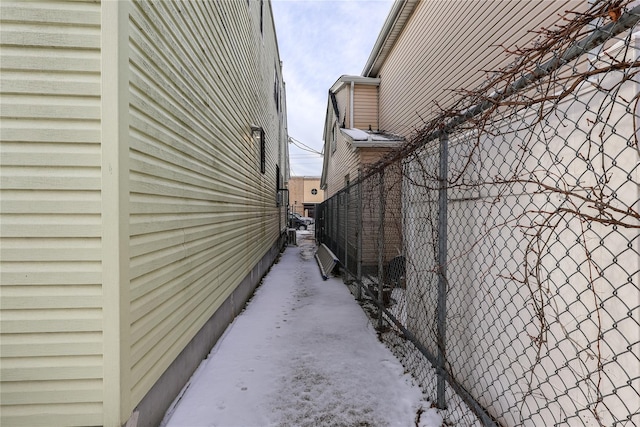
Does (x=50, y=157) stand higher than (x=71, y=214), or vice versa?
(x=50, y=157)

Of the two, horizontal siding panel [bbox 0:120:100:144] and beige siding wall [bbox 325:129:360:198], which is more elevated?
beige siding wall [bbox 325:129:360:198]

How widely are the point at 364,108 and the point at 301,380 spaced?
30.3 ft

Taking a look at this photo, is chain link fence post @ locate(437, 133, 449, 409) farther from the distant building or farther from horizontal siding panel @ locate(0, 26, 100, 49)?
the distant building

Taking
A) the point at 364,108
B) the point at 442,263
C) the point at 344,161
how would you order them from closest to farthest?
1. the point at 442,263
2. the point at 364,108
3. the point at 344,161

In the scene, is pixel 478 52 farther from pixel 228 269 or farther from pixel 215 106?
pixel 228 269

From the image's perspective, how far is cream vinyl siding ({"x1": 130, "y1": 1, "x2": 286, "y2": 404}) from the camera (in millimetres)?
1896

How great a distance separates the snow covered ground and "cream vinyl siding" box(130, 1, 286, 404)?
478 mm

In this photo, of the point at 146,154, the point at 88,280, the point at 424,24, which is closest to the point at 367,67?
the point at 424,24

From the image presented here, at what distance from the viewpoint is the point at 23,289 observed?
167cm

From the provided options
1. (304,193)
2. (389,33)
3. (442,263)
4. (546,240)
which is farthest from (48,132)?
(304,193)

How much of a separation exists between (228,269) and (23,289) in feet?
8.03

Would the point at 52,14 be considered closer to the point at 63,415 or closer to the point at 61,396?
the point at 61,396

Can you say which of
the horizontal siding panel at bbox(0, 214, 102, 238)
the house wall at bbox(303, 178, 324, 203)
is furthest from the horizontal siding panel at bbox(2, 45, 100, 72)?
the house wall at bbox(303, 178, 324, 203)

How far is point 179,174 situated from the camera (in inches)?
98.6
